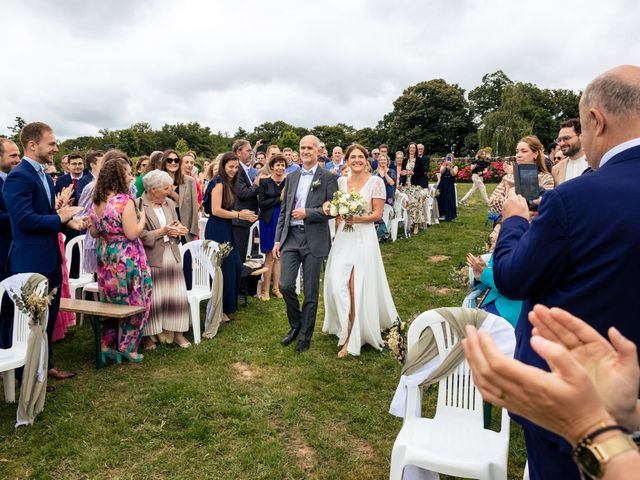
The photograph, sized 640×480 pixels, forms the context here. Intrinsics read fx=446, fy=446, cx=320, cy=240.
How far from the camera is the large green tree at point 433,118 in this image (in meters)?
59.1

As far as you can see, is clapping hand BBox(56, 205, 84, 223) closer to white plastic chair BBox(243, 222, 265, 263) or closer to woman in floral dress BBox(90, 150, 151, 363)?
woman in floral dress BBox(90, 150, 151, 363)

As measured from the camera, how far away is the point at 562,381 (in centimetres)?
97

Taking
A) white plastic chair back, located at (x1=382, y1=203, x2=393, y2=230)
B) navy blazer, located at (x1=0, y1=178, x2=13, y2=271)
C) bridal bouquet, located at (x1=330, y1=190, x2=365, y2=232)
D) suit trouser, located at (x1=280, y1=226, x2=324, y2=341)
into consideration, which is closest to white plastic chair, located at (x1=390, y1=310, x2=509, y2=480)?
bridal bouquet, located at (x1=330, y1=190, x2=365, y2=232)

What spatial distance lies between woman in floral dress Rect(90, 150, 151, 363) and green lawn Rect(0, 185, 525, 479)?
1.18 feet

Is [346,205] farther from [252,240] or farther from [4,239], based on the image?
[252,240]

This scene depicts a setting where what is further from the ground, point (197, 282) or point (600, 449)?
point (600, 449)

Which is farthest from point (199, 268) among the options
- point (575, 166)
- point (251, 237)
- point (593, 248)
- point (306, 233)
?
point (593, 248)

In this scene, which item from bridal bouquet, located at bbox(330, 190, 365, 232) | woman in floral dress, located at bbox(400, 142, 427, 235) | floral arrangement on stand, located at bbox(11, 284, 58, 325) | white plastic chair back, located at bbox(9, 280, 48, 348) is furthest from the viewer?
woman in floral dress, located at bbox(400, 142, 427, 235)

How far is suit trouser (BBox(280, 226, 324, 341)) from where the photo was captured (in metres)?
5.66

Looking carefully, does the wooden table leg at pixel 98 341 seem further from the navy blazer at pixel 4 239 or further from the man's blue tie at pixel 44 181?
the man's blue tie at pixel 44 181

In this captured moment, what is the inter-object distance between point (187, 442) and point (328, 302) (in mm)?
2604

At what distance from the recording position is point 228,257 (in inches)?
271

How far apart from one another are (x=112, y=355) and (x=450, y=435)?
418cm

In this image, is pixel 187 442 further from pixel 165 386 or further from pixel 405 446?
pixel 405 446
